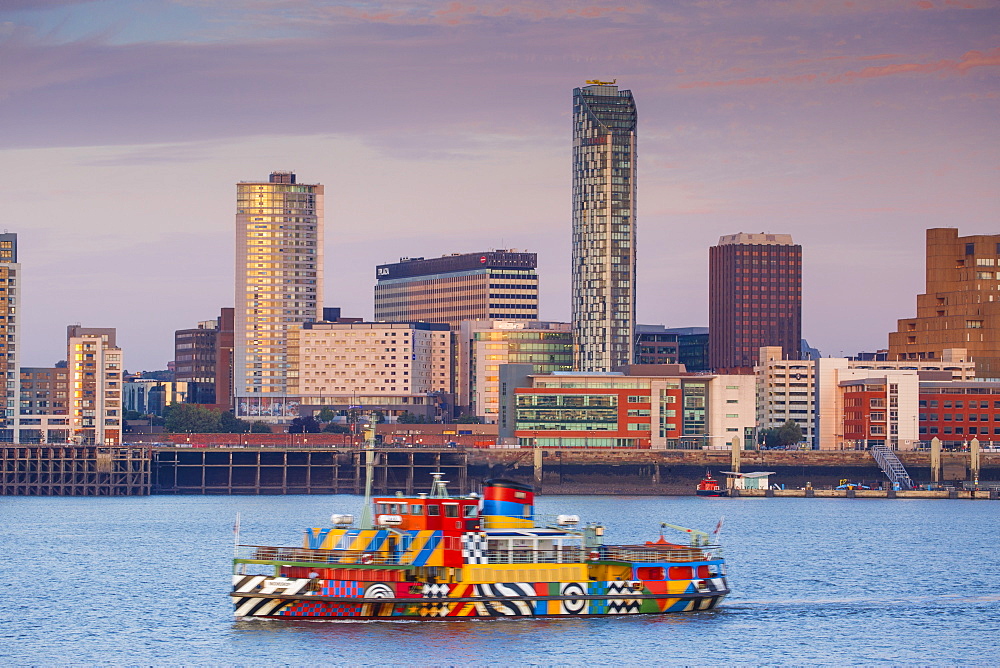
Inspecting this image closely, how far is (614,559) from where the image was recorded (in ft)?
269

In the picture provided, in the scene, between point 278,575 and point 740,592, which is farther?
point 740,592

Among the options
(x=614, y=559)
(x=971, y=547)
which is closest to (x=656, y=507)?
(x=971, y=547)

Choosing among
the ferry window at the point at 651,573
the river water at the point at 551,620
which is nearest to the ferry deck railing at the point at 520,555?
the ferry window at the point at 651,573

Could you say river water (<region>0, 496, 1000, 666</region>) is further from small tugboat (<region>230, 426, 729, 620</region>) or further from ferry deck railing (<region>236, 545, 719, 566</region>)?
ferry deck railing (<region>236, 545, 719, 566</region>)

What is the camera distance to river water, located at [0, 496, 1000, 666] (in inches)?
2975

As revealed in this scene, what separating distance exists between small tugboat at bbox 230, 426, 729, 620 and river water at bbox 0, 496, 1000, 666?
0.86 metres

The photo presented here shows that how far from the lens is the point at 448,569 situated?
79250 mm

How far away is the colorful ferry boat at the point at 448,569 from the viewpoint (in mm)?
78562

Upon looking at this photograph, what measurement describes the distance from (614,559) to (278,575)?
587 inches

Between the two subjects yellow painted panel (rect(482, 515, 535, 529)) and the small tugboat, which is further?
yellow painted panel (rect(482, 515, 535, 529))

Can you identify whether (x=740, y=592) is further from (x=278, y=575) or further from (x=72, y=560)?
(x=72, y=560)

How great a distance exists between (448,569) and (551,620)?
542 centimetres

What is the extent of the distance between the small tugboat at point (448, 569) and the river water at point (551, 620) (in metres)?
0.86

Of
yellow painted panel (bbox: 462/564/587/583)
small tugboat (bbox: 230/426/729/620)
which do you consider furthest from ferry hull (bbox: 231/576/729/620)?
yellow painted panel (bbox: 462/564/587/583)
